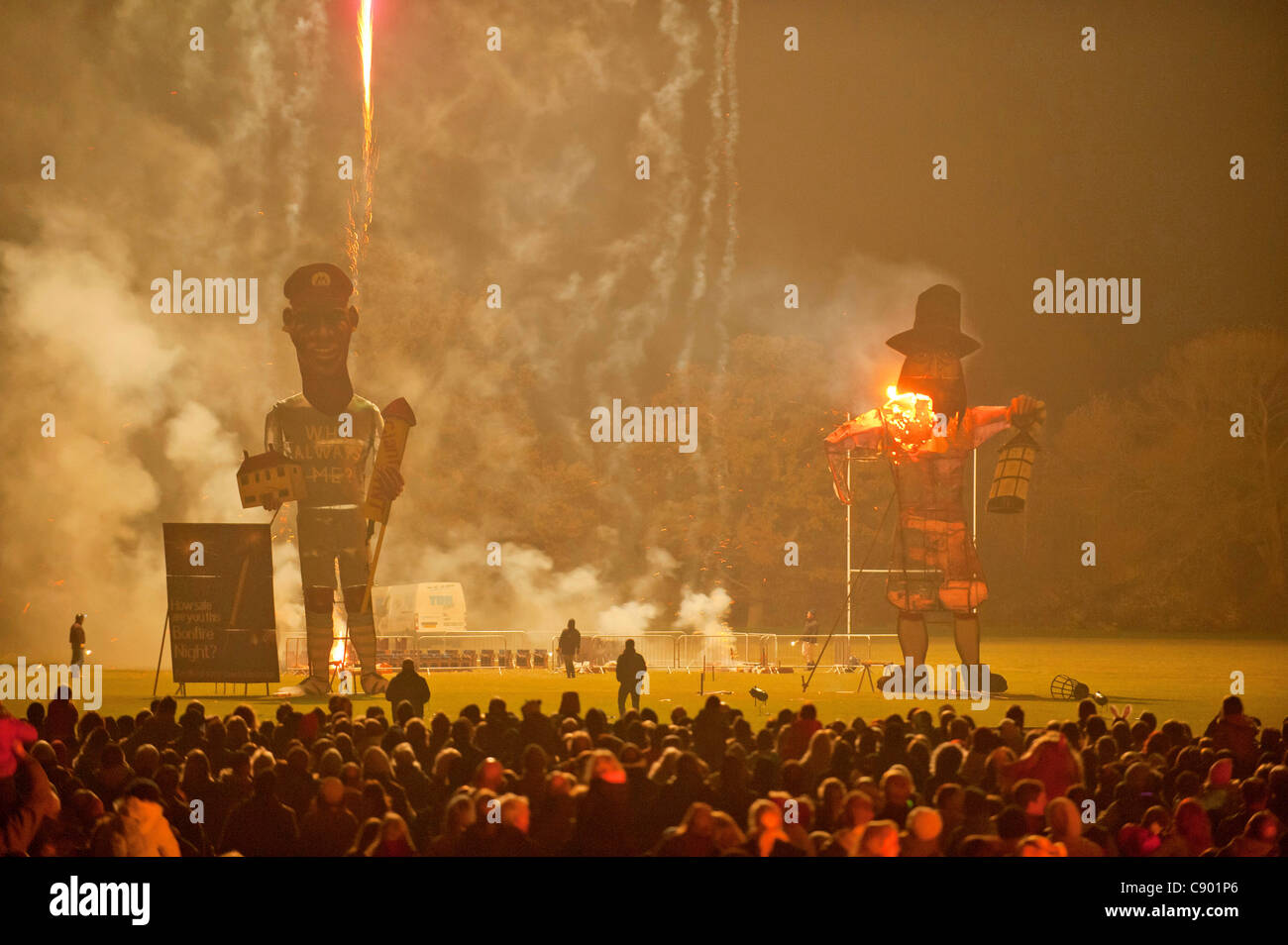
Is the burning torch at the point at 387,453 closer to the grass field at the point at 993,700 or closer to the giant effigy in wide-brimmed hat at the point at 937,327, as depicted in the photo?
the grass field at the point at 993,700

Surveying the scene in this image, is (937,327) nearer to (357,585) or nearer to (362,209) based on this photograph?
(357,585)

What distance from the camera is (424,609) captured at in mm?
51500

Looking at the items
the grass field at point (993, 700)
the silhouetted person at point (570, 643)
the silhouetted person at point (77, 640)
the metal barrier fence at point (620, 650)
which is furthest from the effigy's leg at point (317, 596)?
the metal barrier fence at point (620, 650)

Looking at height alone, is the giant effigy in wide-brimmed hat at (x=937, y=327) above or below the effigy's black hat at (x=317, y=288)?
below

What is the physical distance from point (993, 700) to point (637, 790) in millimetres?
18620

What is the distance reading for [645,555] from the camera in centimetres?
7000

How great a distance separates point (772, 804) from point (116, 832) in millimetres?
4700

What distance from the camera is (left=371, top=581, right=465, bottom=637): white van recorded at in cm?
5134

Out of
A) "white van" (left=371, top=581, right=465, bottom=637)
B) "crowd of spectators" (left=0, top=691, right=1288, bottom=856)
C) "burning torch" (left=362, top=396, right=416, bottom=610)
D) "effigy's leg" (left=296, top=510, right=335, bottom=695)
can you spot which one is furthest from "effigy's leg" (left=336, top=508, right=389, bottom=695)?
"white van" (left=371, top=581, right=465, bottom=637)

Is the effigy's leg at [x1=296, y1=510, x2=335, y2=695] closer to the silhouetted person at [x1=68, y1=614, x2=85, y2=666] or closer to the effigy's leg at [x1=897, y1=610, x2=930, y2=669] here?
the silhouetted person at [x1=68, y1=614, x2=85, y2=666]

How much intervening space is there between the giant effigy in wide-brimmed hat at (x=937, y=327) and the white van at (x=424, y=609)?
24.9m

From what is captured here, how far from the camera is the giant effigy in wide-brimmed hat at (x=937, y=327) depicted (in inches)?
1202

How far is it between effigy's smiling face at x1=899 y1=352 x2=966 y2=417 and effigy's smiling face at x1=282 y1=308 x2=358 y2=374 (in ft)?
38.9
